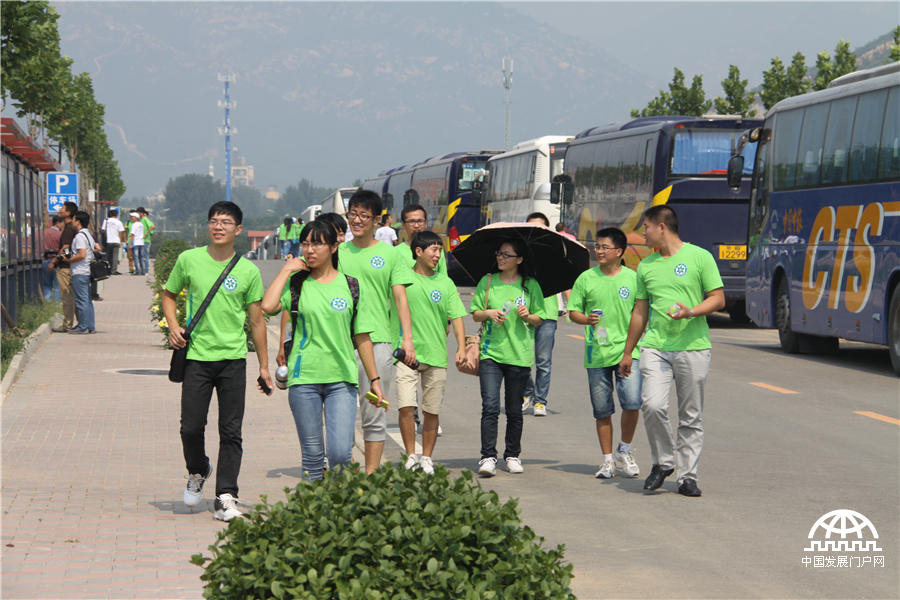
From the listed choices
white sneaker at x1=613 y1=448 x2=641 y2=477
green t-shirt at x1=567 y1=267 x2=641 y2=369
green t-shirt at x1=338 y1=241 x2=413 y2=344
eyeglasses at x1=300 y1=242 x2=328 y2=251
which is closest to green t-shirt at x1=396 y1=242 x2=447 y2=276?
green t-shirt at x1=338 y1=241 x2=413 y2=344

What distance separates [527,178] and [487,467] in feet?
87.1

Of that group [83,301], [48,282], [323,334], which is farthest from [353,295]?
[48,282]

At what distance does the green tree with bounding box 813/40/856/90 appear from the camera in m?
37.4

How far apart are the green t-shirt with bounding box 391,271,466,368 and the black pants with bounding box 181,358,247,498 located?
5.43 feet

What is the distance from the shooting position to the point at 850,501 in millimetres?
8664

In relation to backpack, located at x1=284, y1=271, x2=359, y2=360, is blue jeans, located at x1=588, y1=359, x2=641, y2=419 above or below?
below

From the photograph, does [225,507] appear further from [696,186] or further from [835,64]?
[835,64]

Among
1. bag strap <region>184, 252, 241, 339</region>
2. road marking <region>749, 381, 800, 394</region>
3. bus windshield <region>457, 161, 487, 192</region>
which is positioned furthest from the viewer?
bus windshield <region>457, 161, 487, 192</region>

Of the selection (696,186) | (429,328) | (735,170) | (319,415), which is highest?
(735,170)

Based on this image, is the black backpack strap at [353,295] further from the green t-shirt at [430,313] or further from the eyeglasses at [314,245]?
the green t-shirt at [430,313]

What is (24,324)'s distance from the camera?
20469mm

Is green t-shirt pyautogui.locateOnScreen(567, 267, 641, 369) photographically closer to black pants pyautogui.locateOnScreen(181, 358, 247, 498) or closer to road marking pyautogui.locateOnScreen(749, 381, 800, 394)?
black pants pyautogui.locateOnScreen(181, 358, 247, 498)

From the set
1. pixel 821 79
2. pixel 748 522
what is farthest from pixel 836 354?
pixel 821 79

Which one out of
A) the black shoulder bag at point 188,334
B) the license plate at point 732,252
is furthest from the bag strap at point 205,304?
the license plate at point 732,252
